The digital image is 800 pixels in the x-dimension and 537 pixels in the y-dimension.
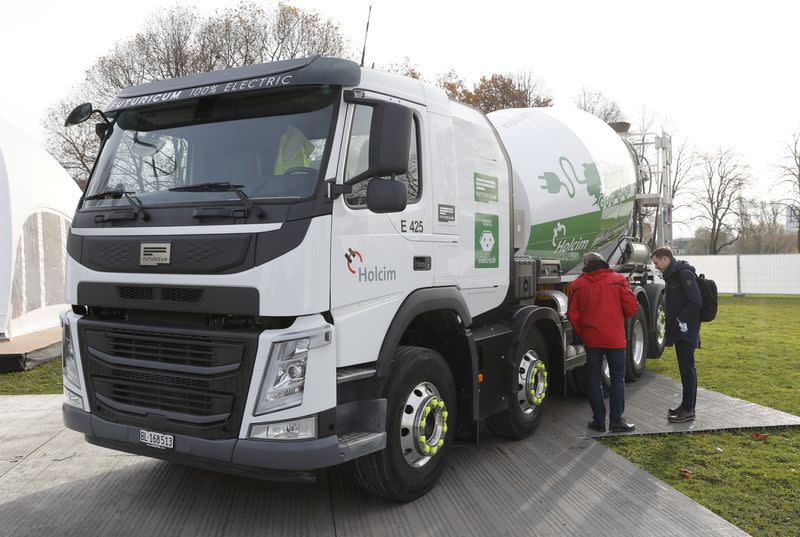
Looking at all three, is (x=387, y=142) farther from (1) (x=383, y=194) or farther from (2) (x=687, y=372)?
(2) (x=687, y=372)

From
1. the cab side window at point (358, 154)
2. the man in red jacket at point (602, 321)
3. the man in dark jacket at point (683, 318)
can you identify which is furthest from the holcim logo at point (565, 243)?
the cab side window at point (358, 154)

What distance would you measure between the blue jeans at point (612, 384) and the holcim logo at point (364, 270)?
9.88 feet

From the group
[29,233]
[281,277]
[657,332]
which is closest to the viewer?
[281,277]

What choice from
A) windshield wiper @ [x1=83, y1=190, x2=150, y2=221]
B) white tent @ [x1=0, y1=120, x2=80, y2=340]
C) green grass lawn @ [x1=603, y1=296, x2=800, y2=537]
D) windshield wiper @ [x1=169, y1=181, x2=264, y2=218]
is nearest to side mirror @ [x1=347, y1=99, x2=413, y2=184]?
windshield wiper @ [x1=169, y1=181, x2=264, y2=218]

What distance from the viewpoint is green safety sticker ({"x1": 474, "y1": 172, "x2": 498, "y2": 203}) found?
5454mm

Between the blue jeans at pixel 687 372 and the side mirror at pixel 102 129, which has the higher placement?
the side mirror at pixel 102 129

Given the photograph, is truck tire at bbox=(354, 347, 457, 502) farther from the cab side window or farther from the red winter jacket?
the red winter jacket

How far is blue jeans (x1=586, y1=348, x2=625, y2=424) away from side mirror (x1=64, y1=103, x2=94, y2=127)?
4.93m

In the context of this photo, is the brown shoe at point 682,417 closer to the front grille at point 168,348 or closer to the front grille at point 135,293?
the front grille at point 168,348

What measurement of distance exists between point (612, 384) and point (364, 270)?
3475 mm

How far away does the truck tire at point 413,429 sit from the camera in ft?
14.4

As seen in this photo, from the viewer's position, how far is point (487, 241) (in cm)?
559

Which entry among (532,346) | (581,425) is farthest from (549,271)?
(581,425)

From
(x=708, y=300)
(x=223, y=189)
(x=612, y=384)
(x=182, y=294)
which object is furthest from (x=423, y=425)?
(x=708, y=300)
